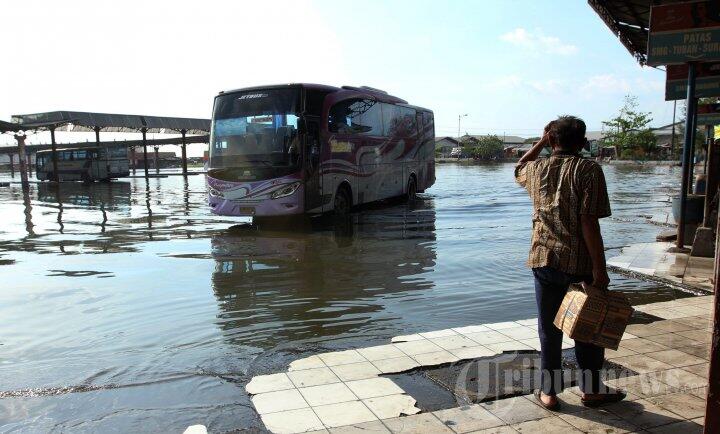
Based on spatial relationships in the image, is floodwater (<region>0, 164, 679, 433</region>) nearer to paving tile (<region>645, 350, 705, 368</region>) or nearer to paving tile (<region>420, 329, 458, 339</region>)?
paving tile (<region>420, 329, 458, 339</region>)

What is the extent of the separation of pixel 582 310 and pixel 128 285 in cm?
635

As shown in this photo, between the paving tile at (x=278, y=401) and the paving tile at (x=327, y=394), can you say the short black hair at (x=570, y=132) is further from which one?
the paving tile at (x=278, y=401)

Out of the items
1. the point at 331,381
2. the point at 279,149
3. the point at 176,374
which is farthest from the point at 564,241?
the point at 279,149

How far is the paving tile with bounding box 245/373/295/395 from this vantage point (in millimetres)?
3916

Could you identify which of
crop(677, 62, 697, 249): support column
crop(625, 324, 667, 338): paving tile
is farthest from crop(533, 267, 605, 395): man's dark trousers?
crop(677, 62, 697, 249): support column

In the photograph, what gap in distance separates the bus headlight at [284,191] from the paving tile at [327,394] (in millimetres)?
8517

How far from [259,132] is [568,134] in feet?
31.8

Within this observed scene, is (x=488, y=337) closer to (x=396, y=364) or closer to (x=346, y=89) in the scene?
(x=396, y=364)

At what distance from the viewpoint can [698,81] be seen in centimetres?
1057

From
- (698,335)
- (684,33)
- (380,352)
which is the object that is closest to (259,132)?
(684,33)

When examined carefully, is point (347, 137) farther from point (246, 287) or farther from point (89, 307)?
point (89, 307)

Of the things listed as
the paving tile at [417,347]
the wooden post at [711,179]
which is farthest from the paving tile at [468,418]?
the wooden post at [711,179]

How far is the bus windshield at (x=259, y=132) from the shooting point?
12.1 meters

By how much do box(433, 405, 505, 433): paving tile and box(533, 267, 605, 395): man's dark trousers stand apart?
0.43 m
